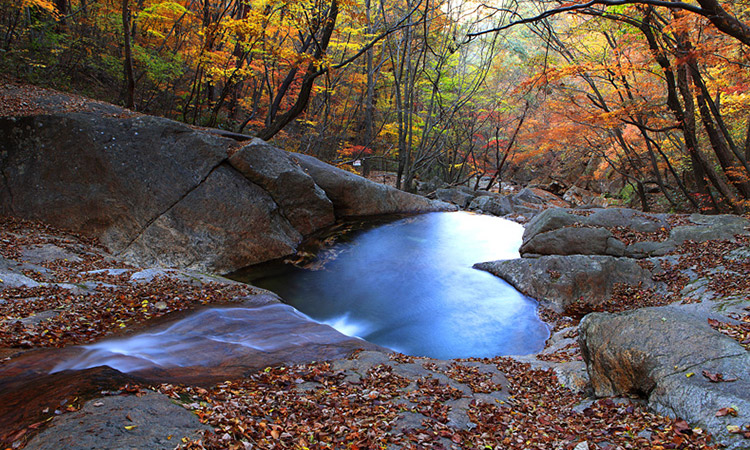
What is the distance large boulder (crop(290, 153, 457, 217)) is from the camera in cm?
1255

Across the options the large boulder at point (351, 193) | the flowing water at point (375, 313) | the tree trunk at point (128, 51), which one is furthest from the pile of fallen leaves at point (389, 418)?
the tree trunk at point (128, 51)

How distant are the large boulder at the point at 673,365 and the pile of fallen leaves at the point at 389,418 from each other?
0.16m

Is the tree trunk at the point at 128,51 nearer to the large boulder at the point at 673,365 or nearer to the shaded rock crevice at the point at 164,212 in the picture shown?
the shaded rock crevice at the point at 164,212

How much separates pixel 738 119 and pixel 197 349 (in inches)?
684

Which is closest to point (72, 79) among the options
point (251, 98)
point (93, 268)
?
point (251, 98)

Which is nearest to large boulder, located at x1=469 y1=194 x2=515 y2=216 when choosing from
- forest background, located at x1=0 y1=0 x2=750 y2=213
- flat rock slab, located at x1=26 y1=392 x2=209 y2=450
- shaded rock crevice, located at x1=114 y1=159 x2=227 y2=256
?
forest background, located at x1=0 y1=0 x2=750 y2=213

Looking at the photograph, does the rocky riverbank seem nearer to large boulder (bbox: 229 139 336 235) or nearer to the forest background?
large boulder (bbox: 229 139 336 235)

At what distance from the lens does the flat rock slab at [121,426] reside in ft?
6.98

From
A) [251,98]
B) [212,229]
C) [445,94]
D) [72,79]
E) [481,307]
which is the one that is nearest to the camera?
[481,307]

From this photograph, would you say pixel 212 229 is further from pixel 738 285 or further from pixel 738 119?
pixel 738 119

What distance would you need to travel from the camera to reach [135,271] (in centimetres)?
640

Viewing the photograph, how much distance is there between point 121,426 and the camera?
2330 mm

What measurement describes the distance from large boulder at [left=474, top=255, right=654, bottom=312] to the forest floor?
10.1 ft

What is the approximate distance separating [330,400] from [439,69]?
13517 millimetres
